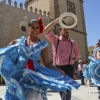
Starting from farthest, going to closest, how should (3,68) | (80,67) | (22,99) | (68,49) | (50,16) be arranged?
(50,16)
(80,67)
(68,49)
(3,68)
(22,99)

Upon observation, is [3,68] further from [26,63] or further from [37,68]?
[37,68]

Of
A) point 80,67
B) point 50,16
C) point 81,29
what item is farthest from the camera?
→ point 81,29

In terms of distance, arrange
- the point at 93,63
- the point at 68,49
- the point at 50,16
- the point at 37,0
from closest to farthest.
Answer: the point at 68,49 → the point at 93,63 → the point at 50,16 → the point at 37,0

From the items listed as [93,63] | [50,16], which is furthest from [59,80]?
[50,16]

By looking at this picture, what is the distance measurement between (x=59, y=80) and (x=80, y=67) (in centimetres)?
758

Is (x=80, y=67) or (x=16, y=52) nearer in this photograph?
(x=16, y=52)

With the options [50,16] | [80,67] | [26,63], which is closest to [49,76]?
[26,63]

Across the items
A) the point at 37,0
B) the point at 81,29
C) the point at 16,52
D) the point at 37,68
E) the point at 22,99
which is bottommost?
the point at 22,99

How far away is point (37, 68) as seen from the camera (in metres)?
1.91

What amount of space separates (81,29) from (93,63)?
1746cm

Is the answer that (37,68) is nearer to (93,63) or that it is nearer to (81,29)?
(93,63)

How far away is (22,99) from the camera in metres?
1.63

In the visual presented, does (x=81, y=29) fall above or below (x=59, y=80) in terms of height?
above

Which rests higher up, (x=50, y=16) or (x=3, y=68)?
(x=50, y=16)
